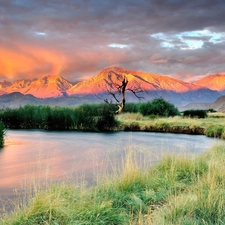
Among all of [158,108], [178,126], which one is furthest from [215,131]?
[158,108]

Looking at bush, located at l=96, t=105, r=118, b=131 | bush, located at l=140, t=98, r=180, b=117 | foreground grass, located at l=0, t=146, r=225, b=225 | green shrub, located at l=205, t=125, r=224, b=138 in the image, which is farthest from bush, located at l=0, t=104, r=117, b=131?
foreground grass, located at l=0, t=146, r=225, b=225

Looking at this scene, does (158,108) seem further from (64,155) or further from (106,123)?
(64,155)

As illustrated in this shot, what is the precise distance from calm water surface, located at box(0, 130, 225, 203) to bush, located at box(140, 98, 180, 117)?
14057mm

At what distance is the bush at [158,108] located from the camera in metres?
45.8

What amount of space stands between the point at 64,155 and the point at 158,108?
28.5m

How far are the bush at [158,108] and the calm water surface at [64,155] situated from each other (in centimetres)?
1406

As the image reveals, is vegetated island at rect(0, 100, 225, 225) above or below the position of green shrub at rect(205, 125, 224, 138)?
above

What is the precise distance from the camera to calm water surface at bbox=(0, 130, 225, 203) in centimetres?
1226

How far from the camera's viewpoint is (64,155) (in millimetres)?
19562

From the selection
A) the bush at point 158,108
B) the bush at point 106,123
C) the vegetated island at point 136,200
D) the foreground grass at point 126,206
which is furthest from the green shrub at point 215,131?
the foreground grass at point 126,206

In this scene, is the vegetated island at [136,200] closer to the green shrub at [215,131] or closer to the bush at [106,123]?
the green shrub at [215,131]

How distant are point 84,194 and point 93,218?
139 cm

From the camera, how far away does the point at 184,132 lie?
105ft

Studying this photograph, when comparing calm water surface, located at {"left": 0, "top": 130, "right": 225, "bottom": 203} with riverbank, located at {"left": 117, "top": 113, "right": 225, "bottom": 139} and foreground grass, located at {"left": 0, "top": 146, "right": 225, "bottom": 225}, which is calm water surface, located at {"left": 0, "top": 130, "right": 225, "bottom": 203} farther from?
riverbank, located at {"left": 117, "top": 113, "right": 225, "bottom": 139}
